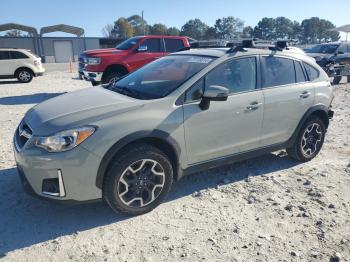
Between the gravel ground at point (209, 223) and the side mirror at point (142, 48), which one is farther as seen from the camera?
the side mirror at point (142, 48)

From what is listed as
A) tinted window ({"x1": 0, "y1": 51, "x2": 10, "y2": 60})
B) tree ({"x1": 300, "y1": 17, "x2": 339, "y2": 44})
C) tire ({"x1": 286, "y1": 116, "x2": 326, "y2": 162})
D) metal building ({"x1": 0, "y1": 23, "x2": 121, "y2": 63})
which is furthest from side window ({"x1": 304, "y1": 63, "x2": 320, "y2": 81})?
tree ({"x1": 300, "y1": 17, "x2": 339, "y2": 44})

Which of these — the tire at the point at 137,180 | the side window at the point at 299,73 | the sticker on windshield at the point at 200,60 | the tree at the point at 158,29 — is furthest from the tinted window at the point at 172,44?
the tree at the point at 158,29

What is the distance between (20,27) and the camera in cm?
3906

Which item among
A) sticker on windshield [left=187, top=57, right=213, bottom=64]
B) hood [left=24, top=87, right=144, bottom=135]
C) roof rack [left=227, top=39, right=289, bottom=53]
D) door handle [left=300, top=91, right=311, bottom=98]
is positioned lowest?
door handle [left=300, top=91, right=311, bottom=98]

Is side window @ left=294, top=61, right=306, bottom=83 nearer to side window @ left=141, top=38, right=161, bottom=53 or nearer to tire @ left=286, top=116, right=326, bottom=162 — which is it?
tire @ left=286, top=116, right=326, bottom=162

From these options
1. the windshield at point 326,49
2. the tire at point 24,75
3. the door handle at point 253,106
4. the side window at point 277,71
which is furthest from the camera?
the windshield at point 326,49

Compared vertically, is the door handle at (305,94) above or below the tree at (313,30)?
below

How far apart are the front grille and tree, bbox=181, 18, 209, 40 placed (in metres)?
91.9

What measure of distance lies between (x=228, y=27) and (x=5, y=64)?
85594 millimetres

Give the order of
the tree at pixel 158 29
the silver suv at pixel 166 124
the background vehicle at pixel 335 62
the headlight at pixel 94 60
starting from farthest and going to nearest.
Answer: the tree at pixel 158 29 < the background vehicle at pixel 335 62 < the headlight at pixel 94 60 < the silver suv at pixel 166 124

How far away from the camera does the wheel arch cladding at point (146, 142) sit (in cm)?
322

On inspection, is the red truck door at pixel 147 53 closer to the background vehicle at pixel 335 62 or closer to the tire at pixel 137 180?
the background vehicle at pixel 335 62

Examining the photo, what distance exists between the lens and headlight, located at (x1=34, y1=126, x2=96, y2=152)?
310cm

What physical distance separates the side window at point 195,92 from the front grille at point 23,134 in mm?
1651
